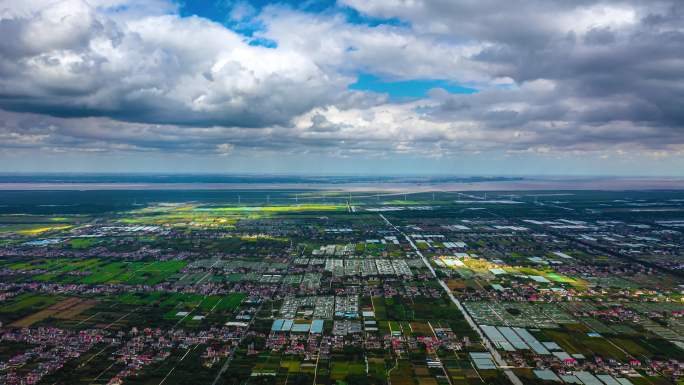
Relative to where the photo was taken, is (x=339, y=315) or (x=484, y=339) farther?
(x=339, y=315)

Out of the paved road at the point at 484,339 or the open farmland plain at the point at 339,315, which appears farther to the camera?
the open farmland plain at the point at 339,315

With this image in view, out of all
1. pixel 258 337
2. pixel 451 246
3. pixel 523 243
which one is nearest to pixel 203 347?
pixel 258 337

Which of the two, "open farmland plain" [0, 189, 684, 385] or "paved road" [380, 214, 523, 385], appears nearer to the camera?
"paved road" [380, 214, 523, 385]

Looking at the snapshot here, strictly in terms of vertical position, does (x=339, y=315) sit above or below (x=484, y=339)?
above

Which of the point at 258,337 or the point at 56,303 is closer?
the point at 258,337

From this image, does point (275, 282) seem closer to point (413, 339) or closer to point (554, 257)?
point (413, 339)

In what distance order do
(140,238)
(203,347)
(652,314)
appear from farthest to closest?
(140,238) < (652,314) < (203,347)

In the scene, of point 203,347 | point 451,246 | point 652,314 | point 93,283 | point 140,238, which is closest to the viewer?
point 203,347
